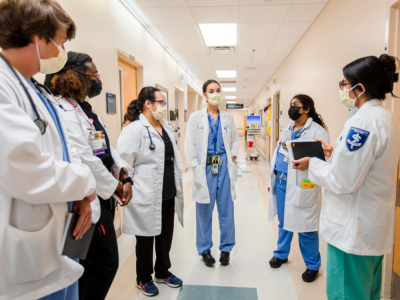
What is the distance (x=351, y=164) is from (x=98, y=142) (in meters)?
1.26

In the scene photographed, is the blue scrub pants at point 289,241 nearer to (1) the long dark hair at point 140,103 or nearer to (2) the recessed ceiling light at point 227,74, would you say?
(1) the long dark hair at point 140,103

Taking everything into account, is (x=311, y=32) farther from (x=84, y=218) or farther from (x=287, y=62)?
(x=84, y=218)

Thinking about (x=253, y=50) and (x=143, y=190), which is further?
(x=253, y=50)

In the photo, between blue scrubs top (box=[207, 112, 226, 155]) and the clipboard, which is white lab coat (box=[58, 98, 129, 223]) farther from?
blue scrubs top (box=[207, 112, 226, 155])

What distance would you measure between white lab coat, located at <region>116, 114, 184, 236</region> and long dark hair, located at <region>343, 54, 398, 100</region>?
1.32 m

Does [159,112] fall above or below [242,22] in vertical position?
below

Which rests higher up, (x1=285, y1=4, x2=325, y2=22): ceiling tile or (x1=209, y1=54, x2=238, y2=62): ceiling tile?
(x1=209, y1=54, x2=238, y2=62): ceiling tile

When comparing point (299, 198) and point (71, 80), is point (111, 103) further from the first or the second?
point (299, 198)

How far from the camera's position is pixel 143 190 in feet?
6.15

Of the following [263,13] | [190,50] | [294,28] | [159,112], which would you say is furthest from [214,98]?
[190,50]

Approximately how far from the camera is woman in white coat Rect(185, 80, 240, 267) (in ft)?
7.82

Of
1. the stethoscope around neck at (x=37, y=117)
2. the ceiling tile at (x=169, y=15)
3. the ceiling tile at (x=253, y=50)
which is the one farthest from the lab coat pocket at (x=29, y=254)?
the ceiling tile at (x=253, y=50)

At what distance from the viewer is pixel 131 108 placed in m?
2.13

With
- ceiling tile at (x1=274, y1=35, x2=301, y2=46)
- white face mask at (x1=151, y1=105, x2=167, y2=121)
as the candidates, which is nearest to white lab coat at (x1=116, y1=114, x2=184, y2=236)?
white face mask at (x1=151, y1=105, x2=167, y2=121)
